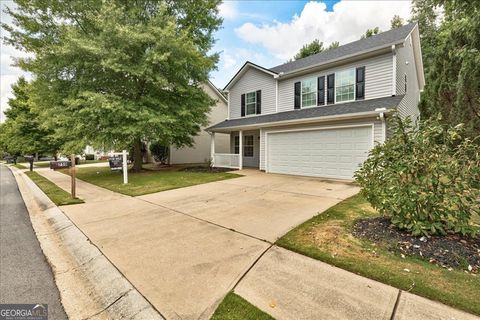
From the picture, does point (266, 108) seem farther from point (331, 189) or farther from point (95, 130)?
point (95, 130)

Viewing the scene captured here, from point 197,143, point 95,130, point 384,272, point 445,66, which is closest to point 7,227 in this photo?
point 95,130

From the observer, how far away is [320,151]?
35.5 feet

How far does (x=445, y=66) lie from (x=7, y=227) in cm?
1883

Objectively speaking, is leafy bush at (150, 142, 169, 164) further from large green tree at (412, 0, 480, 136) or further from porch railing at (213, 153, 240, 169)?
large green tree at (412, 0, 480, 136)

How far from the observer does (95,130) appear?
11031 mm

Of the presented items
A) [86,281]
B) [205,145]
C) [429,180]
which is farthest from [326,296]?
[205,145]

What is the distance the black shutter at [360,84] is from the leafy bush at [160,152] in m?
14.1

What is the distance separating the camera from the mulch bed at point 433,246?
301cm

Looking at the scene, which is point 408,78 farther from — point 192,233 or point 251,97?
point 192,233

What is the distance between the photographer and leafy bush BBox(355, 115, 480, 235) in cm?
338

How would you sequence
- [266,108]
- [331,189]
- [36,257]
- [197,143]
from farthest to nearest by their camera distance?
[197,143] → [266,108] → [331,189] → [36,257]

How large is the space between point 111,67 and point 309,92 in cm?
943

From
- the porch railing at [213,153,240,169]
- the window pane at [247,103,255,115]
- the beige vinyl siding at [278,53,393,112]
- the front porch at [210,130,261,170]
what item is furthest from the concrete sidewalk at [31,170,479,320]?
the window pane at [247,103,255,115]

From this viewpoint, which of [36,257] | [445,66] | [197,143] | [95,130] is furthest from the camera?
[197,143]
